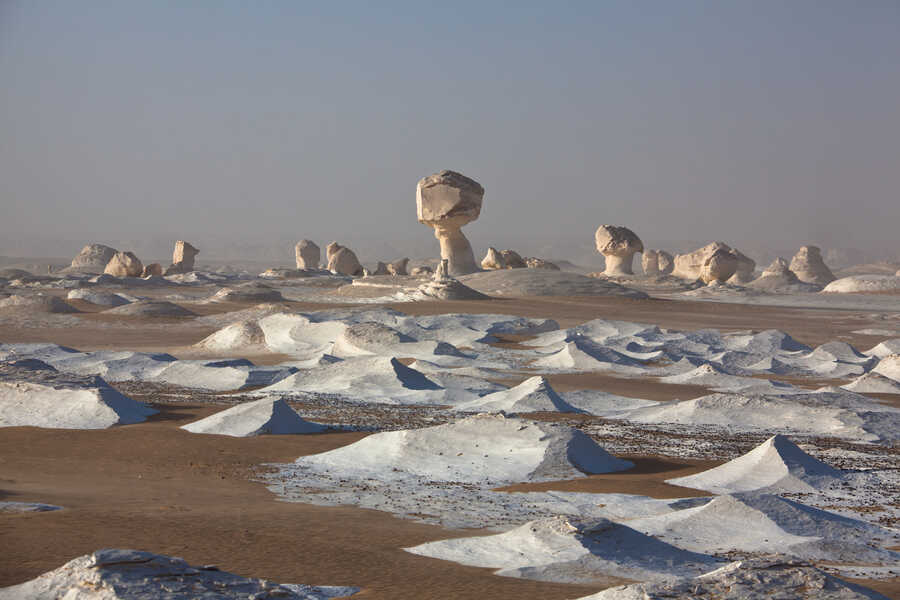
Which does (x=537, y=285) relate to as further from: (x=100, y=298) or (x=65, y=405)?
(x=65, y=405)

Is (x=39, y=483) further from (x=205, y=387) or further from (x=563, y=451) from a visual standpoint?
(x=205, y=387)

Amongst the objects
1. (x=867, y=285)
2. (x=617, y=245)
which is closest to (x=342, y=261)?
(x=617, y=245)

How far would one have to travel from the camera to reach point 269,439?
1112 cm

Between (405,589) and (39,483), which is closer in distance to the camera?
(405,589)

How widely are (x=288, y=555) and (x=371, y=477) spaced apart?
316 cm

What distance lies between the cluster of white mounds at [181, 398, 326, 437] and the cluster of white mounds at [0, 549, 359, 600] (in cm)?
670

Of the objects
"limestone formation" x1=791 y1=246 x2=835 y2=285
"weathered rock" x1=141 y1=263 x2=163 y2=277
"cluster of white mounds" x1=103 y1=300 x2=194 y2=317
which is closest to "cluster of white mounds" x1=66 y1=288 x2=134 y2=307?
"cluster of white mounds" x1=103 y1=300 x2=194 y2=317

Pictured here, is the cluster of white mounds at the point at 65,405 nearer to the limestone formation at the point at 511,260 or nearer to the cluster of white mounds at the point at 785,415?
the cluster of white mounds at the point at 785,415

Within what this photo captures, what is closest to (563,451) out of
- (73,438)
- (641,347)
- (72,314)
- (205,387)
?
(73,438)

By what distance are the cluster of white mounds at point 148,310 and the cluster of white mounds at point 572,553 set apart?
26.3m

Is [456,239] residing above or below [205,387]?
above

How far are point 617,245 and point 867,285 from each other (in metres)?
13.9

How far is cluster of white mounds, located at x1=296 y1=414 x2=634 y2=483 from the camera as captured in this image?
30.5 feet

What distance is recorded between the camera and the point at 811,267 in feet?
191
